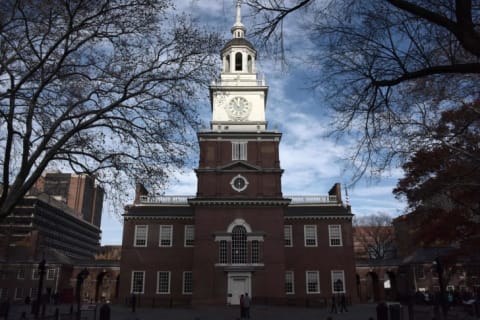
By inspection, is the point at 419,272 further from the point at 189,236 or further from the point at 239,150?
the point at 189,236

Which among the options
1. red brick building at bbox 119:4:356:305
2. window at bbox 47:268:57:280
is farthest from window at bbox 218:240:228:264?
window at bbox 47:268:57:280

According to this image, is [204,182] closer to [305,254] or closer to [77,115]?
[305,254]

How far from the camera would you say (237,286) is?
33.5m

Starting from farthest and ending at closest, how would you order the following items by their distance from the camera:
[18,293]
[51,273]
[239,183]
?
[18,293] < [51,273] < [239,183]

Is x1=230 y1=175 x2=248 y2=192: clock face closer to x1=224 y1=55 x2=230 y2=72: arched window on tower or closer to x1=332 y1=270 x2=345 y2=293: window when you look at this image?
x1=224 y1=55 x2=230 y2=72: arched window on tower

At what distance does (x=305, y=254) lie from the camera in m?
40.9

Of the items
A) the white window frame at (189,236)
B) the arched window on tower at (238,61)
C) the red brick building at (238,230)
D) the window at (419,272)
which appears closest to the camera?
the red brick building at (238,230)

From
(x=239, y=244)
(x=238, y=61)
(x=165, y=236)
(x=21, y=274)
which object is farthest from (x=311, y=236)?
(x=21, y=274)

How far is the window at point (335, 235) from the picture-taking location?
4101 centimetres

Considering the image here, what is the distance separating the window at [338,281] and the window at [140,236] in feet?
62.4

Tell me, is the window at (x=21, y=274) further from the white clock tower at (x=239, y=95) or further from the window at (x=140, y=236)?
the white clock tower at (x=239, y=95)

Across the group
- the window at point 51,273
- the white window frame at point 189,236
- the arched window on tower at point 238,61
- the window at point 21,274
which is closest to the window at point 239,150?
the arched window on tower at point 238,61

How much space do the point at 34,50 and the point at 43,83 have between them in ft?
3.64

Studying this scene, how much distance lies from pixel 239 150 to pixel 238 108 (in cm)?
437
